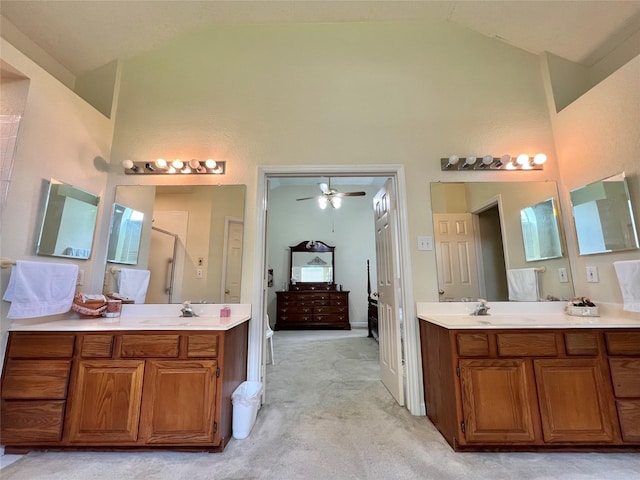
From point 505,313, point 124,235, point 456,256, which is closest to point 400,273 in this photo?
point 456,256

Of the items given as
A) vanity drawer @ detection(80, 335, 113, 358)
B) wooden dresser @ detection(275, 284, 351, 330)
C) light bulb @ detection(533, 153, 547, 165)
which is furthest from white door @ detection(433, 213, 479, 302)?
wooden dresser @ detection(275, 284, 351, 330)

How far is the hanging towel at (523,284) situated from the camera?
2266 millimetres

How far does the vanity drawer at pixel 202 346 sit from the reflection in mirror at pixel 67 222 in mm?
1269

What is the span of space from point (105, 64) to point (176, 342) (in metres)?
2.70

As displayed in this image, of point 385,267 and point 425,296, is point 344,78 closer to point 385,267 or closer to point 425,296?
point 385,267

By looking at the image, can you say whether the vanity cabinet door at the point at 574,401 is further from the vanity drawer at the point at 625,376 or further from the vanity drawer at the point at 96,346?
the vanity drawer at the point at 96,346

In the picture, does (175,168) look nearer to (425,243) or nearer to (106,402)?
(106,402)

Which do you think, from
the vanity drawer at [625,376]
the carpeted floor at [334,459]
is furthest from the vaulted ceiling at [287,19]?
the carpeted floor at [334,459]

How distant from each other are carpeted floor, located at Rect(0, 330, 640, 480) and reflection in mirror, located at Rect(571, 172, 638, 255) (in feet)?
4.41

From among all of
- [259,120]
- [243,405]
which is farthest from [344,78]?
[243,405]

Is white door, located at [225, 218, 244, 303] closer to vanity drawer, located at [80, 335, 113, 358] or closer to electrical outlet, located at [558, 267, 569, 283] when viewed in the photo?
vanity drawer, located at [80, 335, 113, 358]

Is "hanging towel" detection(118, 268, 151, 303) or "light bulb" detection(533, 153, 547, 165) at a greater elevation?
"light bulb" detection(533, 153, 547, 165)

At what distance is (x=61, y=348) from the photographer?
1646mm

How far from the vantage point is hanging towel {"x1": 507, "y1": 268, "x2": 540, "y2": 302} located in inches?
89.2
